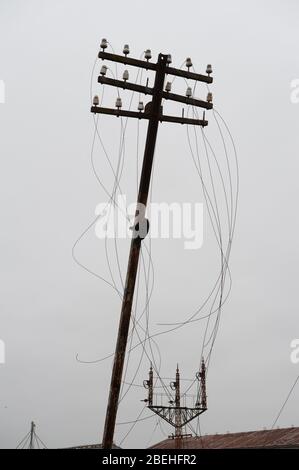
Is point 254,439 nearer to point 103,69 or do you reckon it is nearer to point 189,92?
point 189,92

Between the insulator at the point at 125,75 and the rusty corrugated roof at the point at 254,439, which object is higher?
the insulator at the point at 125,75

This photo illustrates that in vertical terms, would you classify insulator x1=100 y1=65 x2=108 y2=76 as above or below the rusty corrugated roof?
above

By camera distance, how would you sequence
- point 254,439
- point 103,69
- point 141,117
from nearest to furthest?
point 103,69
point 141,117
point 254,439

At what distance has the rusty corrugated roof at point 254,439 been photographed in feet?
65.2

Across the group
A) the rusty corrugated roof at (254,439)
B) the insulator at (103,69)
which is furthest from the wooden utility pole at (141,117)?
the rusty corrugated roof at (254,439)

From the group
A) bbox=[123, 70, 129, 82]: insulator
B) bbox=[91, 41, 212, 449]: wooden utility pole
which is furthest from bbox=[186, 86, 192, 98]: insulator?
bbox=[123, 70, 129, 82]: insulator

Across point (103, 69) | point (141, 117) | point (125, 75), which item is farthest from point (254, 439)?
point (103, 69)

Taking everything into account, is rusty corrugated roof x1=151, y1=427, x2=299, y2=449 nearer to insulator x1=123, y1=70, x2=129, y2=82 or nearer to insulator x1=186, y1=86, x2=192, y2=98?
insulator x1=186, y1=86, x2=192, y2=98

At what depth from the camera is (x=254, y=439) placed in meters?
23.0

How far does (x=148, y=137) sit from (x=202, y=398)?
718 inches

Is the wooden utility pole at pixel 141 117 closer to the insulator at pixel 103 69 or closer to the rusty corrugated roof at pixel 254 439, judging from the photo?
the insulator at pixel 103 69

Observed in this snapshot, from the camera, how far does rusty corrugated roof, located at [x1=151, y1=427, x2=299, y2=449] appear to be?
19877 millimetres
